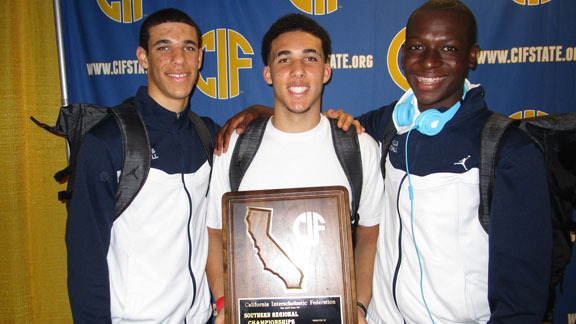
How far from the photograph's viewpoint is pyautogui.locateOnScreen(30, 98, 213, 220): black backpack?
1.71m

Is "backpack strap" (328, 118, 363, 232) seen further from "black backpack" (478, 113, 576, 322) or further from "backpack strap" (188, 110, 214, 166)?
"backpack strap" (188, 110, 214, 166)

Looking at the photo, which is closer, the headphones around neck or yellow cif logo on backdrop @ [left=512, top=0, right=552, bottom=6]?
the headphones around neck

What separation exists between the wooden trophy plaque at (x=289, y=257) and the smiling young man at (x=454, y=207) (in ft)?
1.02

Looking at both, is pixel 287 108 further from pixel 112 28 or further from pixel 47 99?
pixel 47 99

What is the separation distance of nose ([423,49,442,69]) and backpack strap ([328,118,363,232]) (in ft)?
1.75

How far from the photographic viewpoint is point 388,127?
73.2 inches

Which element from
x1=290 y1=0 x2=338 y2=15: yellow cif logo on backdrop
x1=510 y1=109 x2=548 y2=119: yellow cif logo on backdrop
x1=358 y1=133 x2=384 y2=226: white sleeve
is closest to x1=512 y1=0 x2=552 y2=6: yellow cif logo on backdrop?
x1=510 y1=109 x2=548 y2=119: yellow cif logo on backdrop

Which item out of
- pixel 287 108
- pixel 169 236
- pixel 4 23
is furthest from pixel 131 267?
pixel 4 23

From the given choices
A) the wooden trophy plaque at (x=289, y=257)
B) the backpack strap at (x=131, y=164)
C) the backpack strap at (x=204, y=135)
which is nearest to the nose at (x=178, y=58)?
the backpack strap at (x=204, y=135)

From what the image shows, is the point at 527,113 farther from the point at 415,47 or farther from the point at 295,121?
the point at 295,121

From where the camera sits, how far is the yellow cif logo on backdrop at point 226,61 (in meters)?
2.78

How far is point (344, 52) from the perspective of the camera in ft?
8.95

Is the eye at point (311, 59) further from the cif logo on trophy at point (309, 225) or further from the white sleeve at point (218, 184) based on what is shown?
the cif logo on trophy at point (309, 225)

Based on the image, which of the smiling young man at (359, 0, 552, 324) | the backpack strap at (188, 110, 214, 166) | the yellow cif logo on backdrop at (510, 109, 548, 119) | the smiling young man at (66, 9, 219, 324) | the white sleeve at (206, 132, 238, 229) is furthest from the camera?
the yellow cif logo on backdrop at (510, 109, 548, 119)
